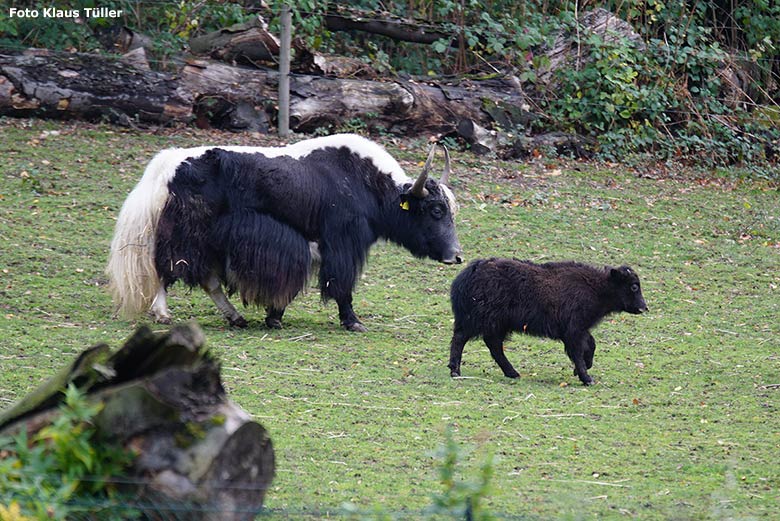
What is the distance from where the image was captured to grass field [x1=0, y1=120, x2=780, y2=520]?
5.53 meters

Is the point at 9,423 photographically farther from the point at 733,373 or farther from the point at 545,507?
the point at 733,373

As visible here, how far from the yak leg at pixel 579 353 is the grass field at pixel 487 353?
0.34 feet

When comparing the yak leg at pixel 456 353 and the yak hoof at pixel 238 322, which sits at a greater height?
the yak leg at pixel 456 353

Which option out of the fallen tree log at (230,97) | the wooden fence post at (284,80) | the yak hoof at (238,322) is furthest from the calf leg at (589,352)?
the fallen tree log at (230,97)

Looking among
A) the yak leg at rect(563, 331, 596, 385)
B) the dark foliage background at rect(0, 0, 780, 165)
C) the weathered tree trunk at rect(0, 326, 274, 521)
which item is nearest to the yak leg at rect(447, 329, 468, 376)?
the yak leg at rect(563, 331, 596, 385)

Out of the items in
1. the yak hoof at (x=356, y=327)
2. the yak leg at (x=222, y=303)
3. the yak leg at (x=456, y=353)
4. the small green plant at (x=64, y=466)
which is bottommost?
the yak hoof at (x=356, y=327)

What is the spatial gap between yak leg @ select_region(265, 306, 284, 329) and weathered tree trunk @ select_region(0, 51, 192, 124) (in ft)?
19.9

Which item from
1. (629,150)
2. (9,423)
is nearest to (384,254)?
(629,150)

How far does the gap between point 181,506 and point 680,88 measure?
15.5 metres

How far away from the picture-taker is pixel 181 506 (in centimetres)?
368

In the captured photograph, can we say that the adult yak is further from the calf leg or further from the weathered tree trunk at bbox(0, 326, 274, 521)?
the weathered tree trunk at bbox(0, 326, 274, 521)

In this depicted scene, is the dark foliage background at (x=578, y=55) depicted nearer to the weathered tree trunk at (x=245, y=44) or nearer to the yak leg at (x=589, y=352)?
the weathered tree trunk at (x=245, y=44)

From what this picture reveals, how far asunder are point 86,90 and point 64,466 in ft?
36.9

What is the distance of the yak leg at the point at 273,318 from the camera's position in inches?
363
